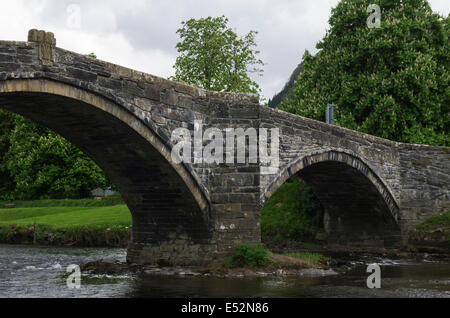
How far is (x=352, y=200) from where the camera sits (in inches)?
942

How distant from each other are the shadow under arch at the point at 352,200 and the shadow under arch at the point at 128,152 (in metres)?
6.04

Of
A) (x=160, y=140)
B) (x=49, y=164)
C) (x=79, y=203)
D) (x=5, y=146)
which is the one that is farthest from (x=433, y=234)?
(x=5, y=146)

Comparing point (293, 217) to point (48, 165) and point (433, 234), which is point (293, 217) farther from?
point (48, 165)

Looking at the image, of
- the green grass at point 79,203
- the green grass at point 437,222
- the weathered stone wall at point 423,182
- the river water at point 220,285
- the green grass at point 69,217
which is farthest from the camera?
the green grass at point 79,203

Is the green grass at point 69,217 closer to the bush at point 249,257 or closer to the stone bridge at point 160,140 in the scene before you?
the stone bridge at point 160,140

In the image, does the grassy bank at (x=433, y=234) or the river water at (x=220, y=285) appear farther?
the grassy bank at (x=433, y=234)

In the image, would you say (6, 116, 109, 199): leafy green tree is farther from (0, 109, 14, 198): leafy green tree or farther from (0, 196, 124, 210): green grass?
(0, 109, 14, 198): leafy green tree

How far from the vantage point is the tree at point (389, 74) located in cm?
2623

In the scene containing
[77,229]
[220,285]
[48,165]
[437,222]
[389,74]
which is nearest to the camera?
[220,285]

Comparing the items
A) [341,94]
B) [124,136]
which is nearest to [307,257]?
[124,136]

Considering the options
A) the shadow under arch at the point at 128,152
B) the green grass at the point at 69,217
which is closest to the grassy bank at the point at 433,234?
the shadow under arch at the point at 128,152

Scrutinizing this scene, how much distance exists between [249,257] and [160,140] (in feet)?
12.0

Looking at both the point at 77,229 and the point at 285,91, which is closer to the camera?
the point at 77,229

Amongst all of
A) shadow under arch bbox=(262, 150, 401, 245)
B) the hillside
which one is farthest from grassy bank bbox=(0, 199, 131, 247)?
the hillside
